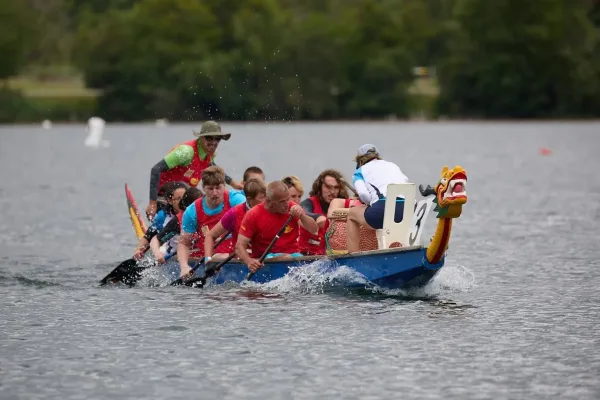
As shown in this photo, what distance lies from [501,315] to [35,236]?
13125 millimetres

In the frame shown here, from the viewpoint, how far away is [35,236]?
27.4 m

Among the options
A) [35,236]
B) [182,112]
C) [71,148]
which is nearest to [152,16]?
[182,112]

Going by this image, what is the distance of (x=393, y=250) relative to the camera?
639 inches

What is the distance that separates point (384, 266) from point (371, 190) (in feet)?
2.78

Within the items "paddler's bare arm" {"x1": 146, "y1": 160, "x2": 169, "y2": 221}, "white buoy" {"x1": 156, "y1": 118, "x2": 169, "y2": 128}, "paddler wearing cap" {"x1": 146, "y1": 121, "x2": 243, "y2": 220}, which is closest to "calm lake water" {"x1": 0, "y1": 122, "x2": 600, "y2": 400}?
"paddler's bare arm" {"x1": 146, "y1": 160, "x2": 169, "y2": 221}

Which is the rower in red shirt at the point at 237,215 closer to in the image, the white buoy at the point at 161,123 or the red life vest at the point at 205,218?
the red life vest at the point at 205,218

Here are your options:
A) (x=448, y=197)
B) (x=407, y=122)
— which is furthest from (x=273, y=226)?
(x=407, y=122)

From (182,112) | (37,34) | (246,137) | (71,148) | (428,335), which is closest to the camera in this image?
(428,335)

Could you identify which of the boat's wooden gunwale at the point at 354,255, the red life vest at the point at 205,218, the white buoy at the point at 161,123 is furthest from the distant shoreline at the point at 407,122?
the boat's wooden gunwale at the point at 354,255

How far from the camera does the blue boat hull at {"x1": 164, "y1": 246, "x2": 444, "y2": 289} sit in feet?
53.4

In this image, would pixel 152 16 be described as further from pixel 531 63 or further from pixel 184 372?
pixel 184 372

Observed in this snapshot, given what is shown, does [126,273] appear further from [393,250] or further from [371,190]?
[393,250]

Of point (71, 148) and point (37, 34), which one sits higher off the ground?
point (37, 34)

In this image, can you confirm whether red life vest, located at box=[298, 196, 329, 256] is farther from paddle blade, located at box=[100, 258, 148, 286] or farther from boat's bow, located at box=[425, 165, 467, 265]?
paddle blade, located at box=[100, 258, 148, 286]
